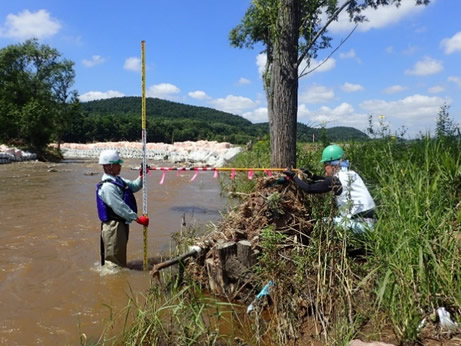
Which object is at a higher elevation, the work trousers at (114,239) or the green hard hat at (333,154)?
the green hard hat at (333,154)

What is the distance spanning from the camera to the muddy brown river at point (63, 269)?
140 inches

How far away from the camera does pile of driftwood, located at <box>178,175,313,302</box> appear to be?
3988mm

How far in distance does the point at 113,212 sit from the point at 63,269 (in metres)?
1.17

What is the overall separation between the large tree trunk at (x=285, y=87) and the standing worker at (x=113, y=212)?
222 cm

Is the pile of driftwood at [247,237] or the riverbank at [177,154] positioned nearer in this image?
the pile of driftwood at [247,237]

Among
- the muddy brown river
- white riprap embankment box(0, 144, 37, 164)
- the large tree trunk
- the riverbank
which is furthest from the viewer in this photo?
the riverbank

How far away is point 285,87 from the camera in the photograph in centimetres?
539

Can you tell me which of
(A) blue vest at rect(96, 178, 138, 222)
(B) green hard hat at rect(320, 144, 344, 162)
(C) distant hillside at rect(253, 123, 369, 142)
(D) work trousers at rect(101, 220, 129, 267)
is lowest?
(D) work trousers at rect(101, 220, 129, 267)

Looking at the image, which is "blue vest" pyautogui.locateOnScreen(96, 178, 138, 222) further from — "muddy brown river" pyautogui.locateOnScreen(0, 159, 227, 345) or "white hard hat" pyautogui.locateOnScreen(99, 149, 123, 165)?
"muddy brown river" pyautogui.locateOnScreen(0, 159, 227, 345)

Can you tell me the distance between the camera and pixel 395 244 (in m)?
3.20

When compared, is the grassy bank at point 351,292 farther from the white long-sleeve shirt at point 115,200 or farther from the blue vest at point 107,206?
the blue vest at point 107,206

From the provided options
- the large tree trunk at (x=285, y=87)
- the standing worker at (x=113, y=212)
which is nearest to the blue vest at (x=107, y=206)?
the standing worker at (x=113, y=212)

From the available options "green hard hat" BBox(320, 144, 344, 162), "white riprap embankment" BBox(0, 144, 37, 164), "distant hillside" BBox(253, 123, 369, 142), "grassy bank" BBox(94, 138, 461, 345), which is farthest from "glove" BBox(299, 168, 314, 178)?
"white riprap embankment" BBox(0, 144, 37, 164)

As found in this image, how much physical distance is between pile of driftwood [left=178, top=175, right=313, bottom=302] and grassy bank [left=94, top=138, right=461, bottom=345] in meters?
0.19
